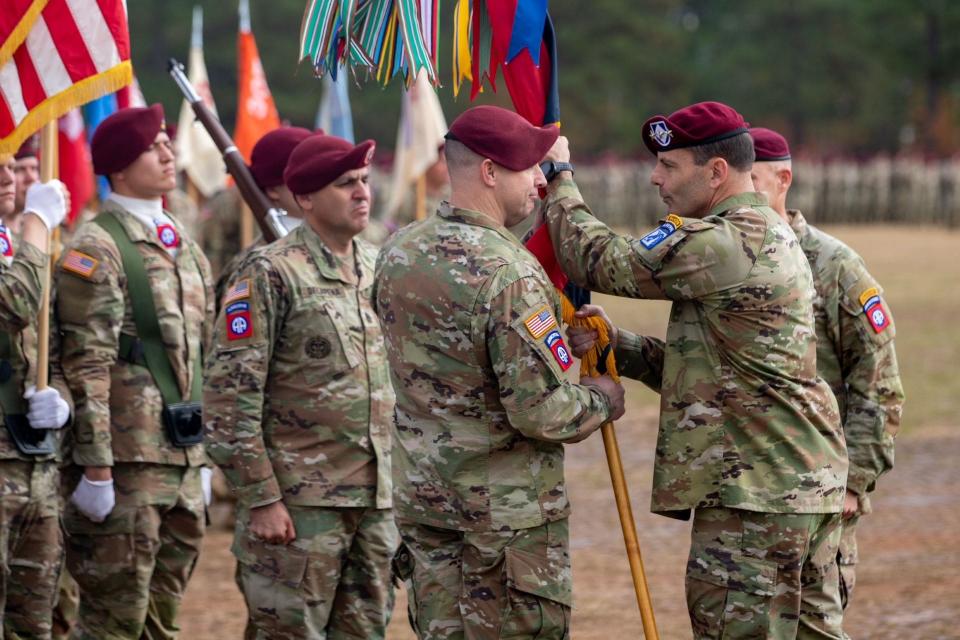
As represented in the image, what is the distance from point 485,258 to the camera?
14.5 ft

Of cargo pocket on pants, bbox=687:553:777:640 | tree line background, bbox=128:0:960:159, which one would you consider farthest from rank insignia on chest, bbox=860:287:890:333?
tree line background, bbox=128:0:960:159

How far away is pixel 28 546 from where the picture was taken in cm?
568

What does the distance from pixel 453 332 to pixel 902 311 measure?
57.2ft

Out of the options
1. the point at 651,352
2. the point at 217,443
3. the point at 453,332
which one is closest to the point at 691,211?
the point at 651,352

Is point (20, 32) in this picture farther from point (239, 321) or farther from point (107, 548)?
point (107, 548)

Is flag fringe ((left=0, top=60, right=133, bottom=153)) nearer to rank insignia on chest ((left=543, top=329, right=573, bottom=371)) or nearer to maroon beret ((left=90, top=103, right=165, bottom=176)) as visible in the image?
maroon beret ((left=90, top=103, right=165, bottom=176))

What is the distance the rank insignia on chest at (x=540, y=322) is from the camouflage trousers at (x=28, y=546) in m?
2.29

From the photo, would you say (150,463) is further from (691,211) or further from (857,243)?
(857,243)

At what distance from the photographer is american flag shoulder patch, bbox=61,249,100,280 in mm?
5906

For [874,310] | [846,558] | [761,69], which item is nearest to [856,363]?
[874,310]

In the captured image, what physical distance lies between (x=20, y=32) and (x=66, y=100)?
32cm

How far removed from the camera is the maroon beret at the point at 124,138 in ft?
20.2

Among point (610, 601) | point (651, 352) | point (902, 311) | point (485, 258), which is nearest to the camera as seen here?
point (485, 258)

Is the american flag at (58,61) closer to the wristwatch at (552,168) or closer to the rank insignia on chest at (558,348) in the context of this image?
the wristwatch at (552,168)
